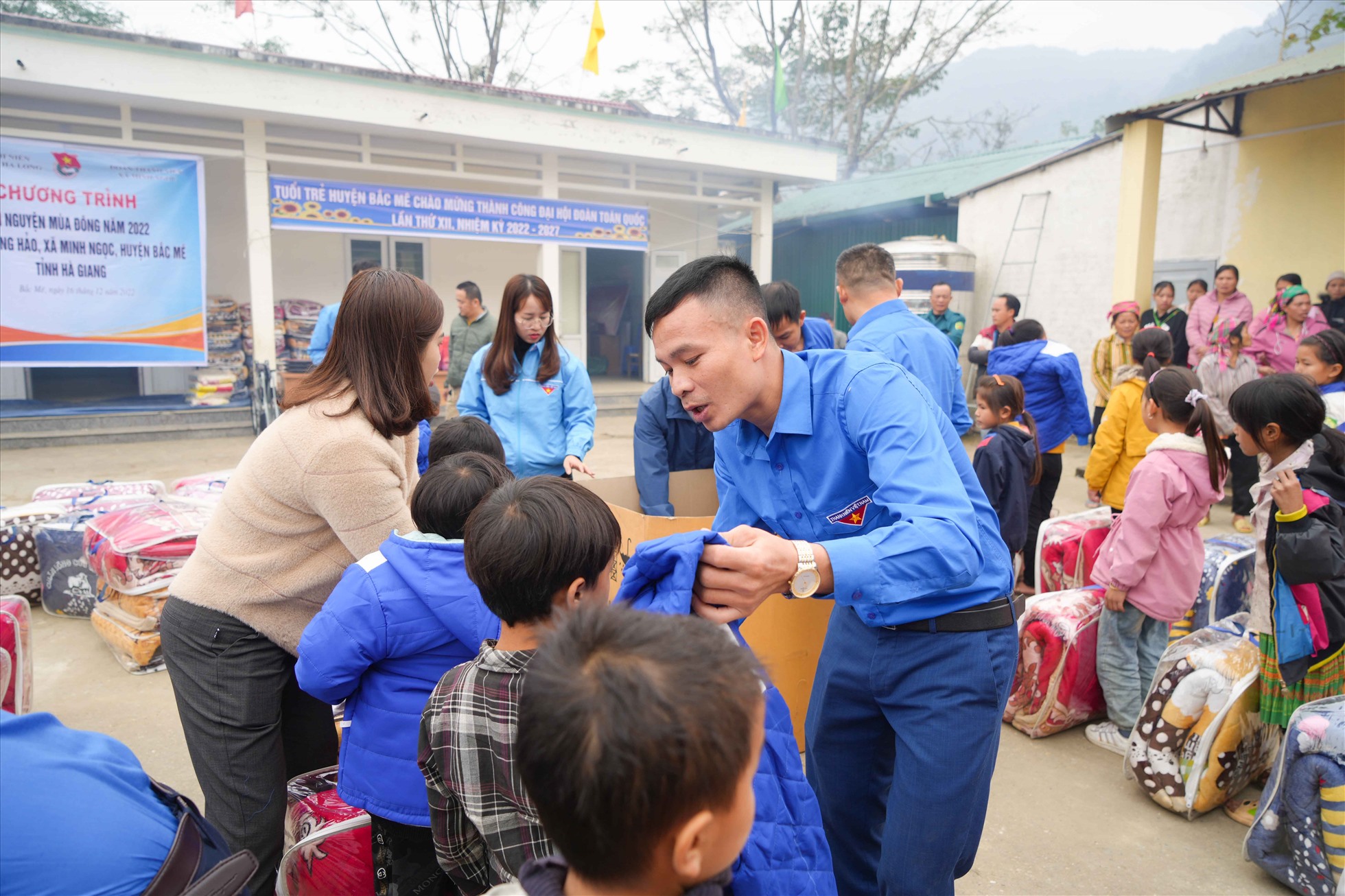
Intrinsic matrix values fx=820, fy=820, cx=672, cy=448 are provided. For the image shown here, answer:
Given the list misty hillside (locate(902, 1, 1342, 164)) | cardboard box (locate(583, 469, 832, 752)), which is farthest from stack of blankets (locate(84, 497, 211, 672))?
misty hillside (locate(902, 1, 1342, 164))

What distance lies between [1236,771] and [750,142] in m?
10.6

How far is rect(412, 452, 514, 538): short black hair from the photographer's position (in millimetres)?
1872

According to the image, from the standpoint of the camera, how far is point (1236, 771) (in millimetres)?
2834

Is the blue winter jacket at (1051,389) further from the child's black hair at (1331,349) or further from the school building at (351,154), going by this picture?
the school building at (351,154)

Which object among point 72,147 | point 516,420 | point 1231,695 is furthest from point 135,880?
point 72,147

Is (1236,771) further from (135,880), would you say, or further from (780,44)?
(780,44)

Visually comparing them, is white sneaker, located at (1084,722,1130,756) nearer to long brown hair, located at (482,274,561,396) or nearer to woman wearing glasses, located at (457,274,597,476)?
woman wearing glasses, located at (457,274,597,476)

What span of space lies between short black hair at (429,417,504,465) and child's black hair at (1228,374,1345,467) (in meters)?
2.36

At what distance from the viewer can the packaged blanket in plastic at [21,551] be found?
448 centimetres

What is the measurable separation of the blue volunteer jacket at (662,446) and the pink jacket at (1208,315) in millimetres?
6800

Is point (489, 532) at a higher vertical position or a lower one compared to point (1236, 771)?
higher

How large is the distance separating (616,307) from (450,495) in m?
14.1

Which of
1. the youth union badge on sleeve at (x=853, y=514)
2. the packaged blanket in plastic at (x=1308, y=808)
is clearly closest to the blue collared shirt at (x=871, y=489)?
the youth union badge on sleeve at (x=853, y=514)

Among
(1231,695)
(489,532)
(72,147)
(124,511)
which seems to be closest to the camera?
(489,532)
